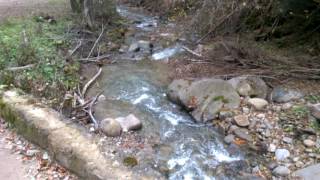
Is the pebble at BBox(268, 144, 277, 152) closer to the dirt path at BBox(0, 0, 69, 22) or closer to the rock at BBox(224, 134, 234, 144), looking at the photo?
the rock at BBox(224, 134, 234, 144)

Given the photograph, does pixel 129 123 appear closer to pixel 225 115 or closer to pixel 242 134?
pixel 225 115

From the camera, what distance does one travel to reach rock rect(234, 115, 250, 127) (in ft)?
21.3

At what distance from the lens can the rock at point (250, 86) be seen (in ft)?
24.0

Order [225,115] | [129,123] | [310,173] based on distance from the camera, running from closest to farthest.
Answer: [310,173], [129,123], [225,115]

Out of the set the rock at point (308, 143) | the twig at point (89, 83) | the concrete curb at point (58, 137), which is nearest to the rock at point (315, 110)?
the rock at point (308, 143)

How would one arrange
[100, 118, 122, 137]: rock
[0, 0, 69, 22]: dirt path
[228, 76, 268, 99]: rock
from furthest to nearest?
[0, 0, 69, 22]: dirt path
[228, 76, 268, 99]: rock
[100, 118, 122, 137]: rock

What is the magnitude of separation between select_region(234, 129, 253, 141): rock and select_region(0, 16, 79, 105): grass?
347 cm

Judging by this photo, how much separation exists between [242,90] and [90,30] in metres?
6.02

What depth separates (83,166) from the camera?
4508 millimetres

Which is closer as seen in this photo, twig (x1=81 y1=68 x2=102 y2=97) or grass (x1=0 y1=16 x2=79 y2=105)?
grass (x1=0 y1=16 x2=79 y2=105)

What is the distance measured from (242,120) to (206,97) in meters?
0.96

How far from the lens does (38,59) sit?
8.27 metres

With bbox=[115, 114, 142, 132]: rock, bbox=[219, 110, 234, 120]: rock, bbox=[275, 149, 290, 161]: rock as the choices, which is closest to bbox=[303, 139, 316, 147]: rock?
bbox=[275, 149, 290, 161]: rock

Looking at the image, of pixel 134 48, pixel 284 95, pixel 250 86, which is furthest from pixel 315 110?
pixel 134 48
